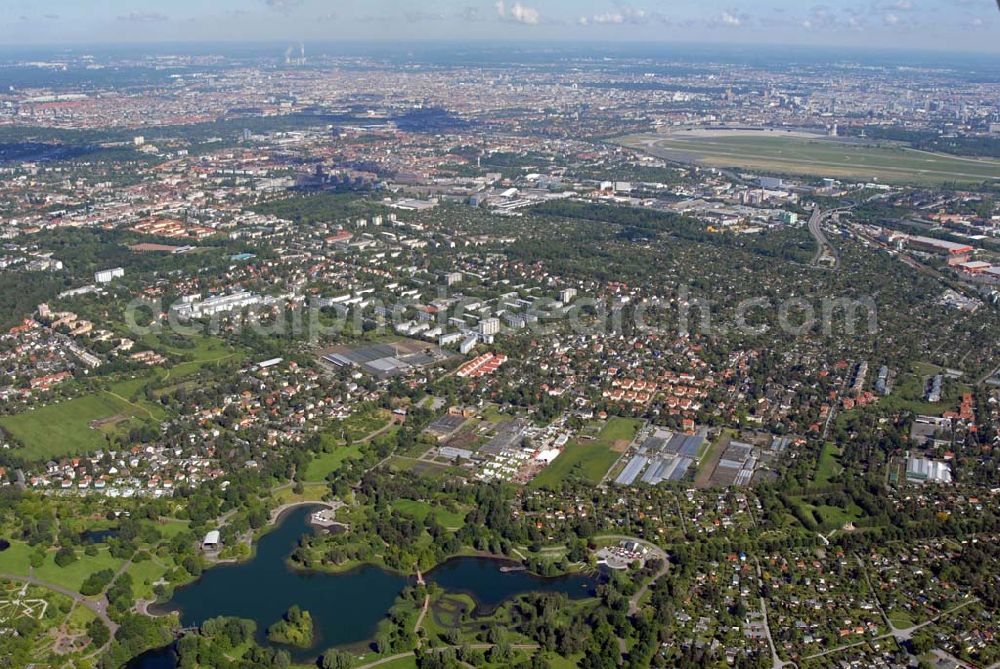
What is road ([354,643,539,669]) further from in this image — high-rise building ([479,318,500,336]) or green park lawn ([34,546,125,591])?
high-rise building ([479,318,500,336])

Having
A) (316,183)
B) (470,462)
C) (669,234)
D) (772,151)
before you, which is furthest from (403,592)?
(772,151)

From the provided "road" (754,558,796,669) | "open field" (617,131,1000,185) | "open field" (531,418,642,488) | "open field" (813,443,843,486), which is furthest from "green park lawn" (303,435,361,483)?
"open field" (617,131,1000,185)

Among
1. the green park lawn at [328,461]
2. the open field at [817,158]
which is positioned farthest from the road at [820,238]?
the green park lawn at [328,461]

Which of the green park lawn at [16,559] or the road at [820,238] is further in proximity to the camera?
the road at [820,238]

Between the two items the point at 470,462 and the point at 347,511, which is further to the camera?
the point at 470,462

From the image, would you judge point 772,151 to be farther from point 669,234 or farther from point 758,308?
point 758,308

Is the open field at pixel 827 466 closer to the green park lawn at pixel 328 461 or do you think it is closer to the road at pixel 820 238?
the green park lawn at pixel 328 461
